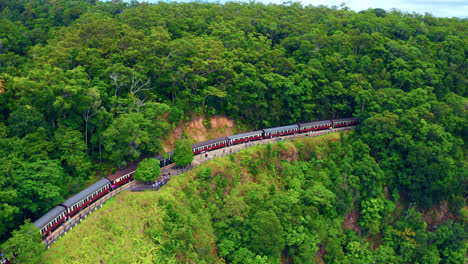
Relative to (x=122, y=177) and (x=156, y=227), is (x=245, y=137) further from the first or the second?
(x=156, y=227)

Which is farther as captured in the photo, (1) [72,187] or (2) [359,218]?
(2) [359,218]

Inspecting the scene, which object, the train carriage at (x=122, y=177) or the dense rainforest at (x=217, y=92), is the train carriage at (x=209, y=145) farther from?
the train carriage at (x=122, y=177)

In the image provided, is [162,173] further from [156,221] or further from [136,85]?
[136,85]

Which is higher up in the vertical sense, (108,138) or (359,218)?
(108,138)

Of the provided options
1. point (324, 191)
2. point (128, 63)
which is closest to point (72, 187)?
point (128, 63)

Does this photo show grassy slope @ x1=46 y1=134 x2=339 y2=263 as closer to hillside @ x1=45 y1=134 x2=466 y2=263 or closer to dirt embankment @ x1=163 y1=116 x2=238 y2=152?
hillside @ x1=45 y1=134 x2=466 y2=263

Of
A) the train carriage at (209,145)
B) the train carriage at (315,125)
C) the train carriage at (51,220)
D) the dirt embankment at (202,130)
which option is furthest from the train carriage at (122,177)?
the train carriage at (315,125)
